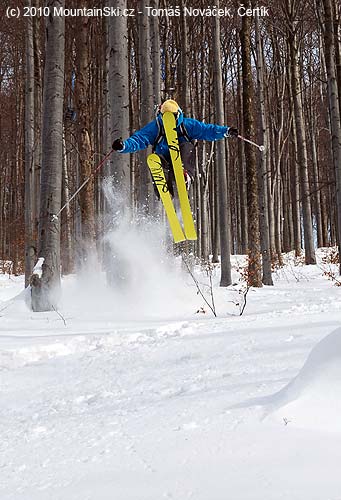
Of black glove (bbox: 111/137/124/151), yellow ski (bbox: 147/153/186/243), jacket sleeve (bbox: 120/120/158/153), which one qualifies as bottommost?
yellow ski (bbox: 147/153/186/243)

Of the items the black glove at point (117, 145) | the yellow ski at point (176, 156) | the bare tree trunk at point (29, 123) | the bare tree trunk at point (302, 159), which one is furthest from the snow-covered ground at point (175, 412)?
the bare tree trunk at point (302, 159)

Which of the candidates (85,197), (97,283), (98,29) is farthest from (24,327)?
(98,29)

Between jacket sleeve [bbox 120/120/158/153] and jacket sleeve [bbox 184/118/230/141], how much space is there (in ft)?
1.50

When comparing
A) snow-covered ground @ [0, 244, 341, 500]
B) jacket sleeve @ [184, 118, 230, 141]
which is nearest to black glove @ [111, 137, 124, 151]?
jacket sleeve @ [184, 118, 230, 141]

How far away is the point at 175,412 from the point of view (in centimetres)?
196

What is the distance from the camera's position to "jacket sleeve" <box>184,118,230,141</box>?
603 cm

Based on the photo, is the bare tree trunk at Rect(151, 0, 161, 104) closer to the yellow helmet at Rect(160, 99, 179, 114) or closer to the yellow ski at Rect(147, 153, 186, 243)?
the yellow helmet at Rect(160, 99, 179, 114)

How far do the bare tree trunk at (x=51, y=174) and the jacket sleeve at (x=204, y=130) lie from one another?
1.75 meters

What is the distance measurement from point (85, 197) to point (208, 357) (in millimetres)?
7846

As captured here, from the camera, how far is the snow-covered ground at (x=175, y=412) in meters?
1.33

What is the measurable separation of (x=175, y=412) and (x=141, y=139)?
449 cm

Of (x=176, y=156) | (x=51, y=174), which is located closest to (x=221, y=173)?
(x=176, y=156)

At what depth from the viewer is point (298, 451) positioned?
1.40m

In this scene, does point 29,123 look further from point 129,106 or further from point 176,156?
point 176,156
